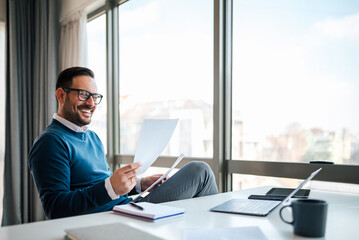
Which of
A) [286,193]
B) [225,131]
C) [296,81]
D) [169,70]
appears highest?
[169,70]

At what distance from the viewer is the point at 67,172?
1.45 metres

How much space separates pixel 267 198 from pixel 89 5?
2554 mm

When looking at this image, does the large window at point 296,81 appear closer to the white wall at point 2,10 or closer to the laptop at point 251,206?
the laptop at point 251,206

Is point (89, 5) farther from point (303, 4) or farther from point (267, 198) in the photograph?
point (267, 198)

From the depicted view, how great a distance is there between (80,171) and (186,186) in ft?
1.51

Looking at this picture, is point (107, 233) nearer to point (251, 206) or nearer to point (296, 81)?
point (251, 206)

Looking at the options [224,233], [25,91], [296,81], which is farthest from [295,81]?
[25,91]

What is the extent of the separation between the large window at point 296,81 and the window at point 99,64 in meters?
1.57

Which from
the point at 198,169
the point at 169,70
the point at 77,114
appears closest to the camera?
the point at 198,169

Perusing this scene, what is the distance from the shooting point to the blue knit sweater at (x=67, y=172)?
1.34m

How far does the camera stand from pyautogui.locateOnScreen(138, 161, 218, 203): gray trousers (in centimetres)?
150

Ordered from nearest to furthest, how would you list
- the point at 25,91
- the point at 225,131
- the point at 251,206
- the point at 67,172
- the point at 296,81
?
the point at 251,206, the point at 67,172, the point at 296,81, the point at 225,131, the point at 25,91

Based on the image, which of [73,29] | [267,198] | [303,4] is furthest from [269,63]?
[73,29]

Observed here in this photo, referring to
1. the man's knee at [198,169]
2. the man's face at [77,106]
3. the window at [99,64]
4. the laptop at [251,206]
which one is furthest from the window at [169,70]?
the laptop at [251,206]
